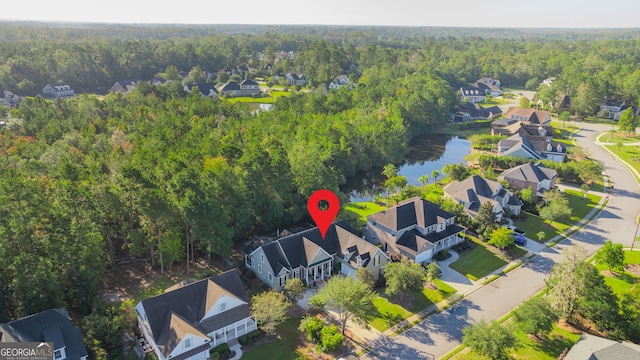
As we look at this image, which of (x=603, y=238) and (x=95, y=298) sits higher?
(x=95, y=298)

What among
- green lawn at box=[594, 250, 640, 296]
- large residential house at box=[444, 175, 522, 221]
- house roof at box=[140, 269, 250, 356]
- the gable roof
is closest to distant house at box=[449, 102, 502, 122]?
the gable roof

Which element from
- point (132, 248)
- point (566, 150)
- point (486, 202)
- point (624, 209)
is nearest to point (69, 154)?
point (132, 248)

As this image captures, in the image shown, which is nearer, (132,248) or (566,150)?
(132,248)

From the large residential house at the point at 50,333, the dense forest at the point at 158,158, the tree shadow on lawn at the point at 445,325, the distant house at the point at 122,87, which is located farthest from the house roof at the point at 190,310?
the distant house at the point at 122,87

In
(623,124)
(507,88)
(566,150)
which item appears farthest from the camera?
(507,88)

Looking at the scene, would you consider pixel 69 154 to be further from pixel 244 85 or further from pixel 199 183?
pixel 244 85

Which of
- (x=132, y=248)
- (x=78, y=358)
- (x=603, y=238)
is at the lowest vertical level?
(x=603, y=238)

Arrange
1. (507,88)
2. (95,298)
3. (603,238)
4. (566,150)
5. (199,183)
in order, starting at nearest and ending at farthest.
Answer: (95,298), (199,183), (603,238), (566,150), (507,88)

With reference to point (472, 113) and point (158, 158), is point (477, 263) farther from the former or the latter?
point (472, 113)

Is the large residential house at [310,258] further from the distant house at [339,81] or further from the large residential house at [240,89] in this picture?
the distant house at [339,81]
